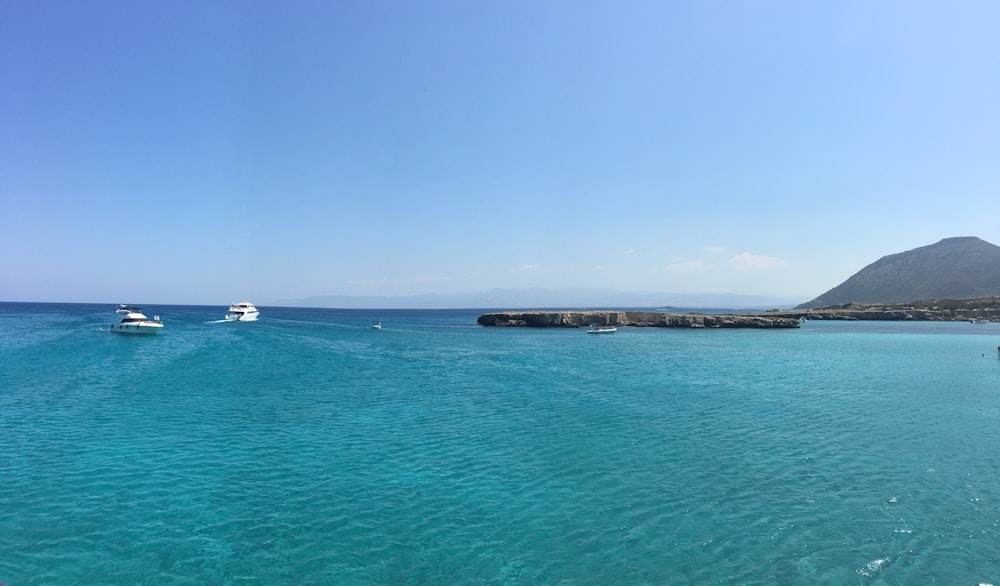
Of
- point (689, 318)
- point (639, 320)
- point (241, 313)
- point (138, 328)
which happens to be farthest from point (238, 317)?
point (689, 318)

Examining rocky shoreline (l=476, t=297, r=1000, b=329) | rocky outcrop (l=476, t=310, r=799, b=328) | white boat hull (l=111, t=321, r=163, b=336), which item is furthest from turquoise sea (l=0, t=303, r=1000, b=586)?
rocky shoreline (l=476, t=297, r=1000, b=329)

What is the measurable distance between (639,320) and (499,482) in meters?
98.8

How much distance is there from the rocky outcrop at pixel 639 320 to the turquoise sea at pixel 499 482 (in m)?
71.5

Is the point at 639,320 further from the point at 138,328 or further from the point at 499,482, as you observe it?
the point at 499,482

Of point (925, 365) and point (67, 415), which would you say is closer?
point (67, 415)

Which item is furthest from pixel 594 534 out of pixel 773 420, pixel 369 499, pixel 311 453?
pixel 773 420

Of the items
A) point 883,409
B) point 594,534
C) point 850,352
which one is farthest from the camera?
point 850,352

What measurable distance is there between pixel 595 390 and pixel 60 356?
1959 inches

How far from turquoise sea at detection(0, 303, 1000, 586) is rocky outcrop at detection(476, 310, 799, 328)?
71456 mm

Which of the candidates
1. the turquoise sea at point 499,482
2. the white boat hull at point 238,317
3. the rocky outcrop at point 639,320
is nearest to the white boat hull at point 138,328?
the turquoise sea at point 499,482

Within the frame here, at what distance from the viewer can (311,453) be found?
57.9ft

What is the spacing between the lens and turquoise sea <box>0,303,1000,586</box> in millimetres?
10172

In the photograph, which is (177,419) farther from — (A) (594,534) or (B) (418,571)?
(A) (594,534)

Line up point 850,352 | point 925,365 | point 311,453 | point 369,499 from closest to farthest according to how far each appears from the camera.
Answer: point 369,499
point 311,453
point 925,365
point 850,352
